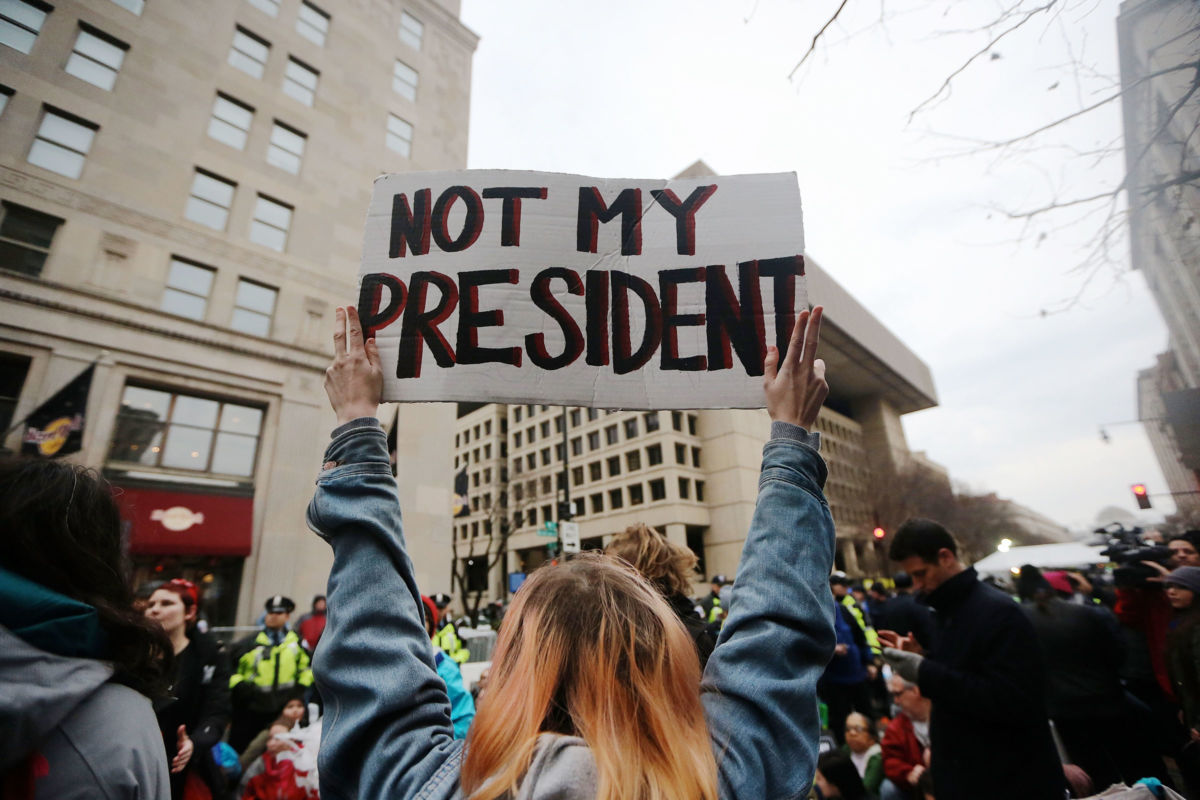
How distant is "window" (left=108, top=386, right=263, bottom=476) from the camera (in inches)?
497

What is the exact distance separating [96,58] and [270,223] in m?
5.06

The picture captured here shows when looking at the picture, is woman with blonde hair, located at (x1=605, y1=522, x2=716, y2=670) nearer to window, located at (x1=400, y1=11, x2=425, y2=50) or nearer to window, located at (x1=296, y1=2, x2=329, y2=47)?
window, located at (x1=296, y1=2, x2=329, y2=47)

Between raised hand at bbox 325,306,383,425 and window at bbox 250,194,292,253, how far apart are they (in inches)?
648

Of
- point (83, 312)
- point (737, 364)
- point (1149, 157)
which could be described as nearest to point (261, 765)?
point (737, 364)

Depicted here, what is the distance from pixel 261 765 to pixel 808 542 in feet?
15.2

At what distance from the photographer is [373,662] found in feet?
3.51

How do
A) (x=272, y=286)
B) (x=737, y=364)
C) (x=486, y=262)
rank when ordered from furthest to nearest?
(x=272, y=286), (x=486, y=262), (x=737, y=364)

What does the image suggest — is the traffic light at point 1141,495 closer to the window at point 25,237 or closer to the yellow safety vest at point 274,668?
the yellow safety vest at point 274,668

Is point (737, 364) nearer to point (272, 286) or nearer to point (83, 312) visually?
point (83, 312)

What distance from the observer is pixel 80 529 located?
4.74ft

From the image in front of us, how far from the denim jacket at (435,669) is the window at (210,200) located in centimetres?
1718

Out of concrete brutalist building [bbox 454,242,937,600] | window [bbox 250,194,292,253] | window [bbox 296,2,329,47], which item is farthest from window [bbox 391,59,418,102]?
concrete brutalist building [bbox 454,242,937,600]

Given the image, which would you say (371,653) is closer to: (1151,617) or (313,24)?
(1151,617)

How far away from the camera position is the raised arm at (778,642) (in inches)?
37.9
